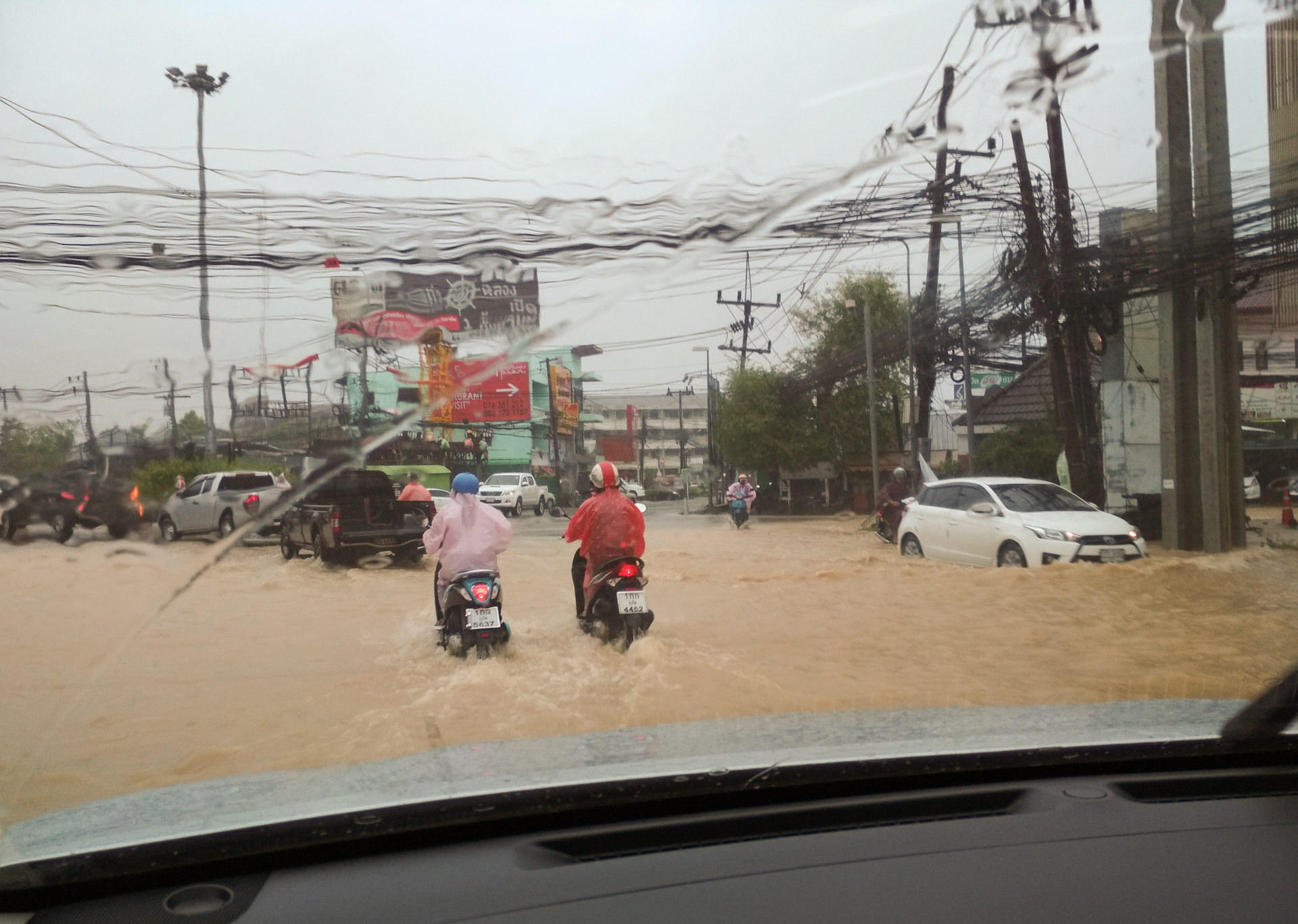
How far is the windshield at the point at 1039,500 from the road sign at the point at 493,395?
15.6 ft

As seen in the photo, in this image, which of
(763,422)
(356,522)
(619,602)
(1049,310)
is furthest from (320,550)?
(1049,310)

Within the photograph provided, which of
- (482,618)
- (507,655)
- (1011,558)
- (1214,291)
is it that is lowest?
(507,655)

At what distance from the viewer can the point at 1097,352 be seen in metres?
8.94

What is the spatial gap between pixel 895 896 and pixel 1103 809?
0.72m

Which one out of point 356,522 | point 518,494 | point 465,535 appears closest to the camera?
point 465,535

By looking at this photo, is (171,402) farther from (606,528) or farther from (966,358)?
(966,358)

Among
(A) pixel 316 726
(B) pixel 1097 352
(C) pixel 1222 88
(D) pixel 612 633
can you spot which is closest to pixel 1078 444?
(B) pixel 1097 352

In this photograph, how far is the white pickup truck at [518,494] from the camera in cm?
638

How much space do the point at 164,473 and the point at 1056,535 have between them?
690cm

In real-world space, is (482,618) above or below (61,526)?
below

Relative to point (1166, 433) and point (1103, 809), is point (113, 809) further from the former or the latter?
point (1166, 433)

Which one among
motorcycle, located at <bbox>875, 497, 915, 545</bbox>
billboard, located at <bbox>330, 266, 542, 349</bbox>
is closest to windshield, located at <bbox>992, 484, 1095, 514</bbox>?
motorcycle, located at <bbox>875, 497, 915, 545</bbox>

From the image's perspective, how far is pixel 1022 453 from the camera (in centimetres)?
921

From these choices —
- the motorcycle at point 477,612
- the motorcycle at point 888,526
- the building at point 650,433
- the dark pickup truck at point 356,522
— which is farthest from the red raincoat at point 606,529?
the motorcycle at point 888,526
